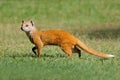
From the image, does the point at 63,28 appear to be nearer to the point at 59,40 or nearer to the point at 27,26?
the point at 27,26

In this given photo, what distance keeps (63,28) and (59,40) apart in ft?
33.6

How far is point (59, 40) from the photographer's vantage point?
13.7 metres

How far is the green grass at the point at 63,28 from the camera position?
1166 cm

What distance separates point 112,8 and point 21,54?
48.2 ft

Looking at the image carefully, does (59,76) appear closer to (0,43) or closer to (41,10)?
(0,43)

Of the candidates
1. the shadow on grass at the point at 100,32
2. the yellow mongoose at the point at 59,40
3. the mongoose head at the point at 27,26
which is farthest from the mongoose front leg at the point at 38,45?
the shadow on grass at the point at 100,32

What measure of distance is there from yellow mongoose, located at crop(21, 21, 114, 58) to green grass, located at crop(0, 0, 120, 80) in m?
0.22

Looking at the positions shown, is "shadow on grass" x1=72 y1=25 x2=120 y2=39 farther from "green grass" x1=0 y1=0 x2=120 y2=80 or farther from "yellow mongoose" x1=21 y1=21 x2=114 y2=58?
"yellow mongoose" x1=21 y1=21 x2=114 y2=58

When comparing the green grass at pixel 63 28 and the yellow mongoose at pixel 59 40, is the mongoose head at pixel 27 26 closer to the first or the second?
the yellow mongoose at pixel 59 40

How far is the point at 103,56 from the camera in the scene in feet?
43.9

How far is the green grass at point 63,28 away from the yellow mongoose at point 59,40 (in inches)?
8.6

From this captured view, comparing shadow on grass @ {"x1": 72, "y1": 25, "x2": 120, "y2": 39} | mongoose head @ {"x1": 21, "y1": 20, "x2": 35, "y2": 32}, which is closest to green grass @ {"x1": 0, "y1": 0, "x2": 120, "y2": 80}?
shadow on grass @ {"x1": 72, "y1": 25, "x2": 120, "y2": 39}

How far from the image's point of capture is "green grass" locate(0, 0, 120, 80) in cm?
1166

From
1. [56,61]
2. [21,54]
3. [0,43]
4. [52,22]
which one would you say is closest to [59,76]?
[56,61]
